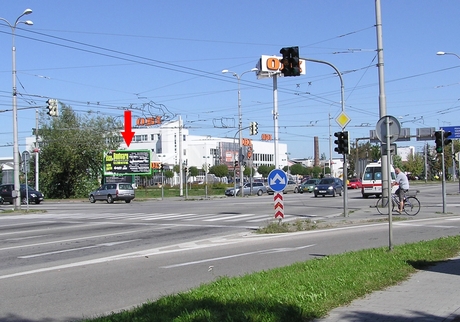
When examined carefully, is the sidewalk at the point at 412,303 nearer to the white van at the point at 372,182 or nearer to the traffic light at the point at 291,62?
the traffic light at the point at 291,62

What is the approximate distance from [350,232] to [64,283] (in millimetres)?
10452

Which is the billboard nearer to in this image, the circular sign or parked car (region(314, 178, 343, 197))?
parked car (region(314, 178, 343, 197))

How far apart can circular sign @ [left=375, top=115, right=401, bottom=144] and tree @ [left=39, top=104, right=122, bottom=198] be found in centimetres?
5619

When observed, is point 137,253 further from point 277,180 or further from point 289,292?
point 289,292

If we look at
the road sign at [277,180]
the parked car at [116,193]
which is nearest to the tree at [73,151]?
the parked car at [116,193]

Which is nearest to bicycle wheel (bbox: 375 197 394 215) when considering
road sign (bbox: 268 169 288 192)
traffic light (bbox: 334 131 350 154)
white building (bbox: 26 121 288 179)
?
traffic light (bbox: 334 131 350 154)

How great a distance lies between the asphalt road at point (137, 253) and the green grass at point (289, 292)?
1416mm

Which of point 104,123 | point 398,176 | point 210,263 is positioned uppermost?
point 104,123

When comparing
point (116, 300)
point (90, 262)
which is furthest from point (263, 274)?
point (90, 262)

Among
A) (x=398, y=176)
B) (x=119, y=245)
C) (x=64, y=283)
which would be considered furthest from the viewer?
(x=398, y=176)

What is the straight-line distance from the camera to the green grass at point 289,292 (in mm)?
6410

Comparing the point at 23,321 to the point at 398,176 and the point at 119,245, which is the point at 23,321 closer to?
the point at 119,245

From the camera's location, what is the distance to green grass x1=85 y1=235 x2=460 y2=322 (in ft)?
21.0

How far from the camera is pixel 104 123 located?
68375 millimetres
